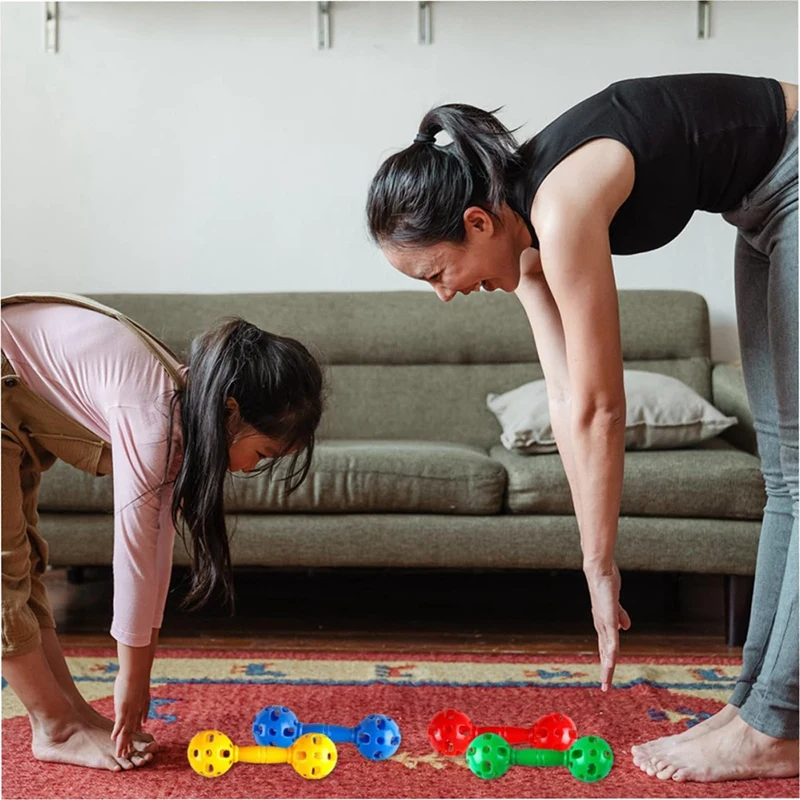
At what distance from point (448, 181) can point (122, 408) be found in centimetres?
Result: 54

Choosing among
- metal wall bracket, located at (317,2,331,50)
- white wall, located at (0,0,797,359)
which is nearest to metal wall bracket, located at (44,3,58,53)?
white wall, located at (0,0,797,359)

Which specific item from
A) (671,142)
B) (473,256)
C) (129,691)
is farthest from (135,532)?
(671,142)

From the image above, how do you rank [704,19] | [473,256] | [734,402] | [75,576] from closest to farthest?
[473,256]
[734,402]
[75,576]
[704,19]

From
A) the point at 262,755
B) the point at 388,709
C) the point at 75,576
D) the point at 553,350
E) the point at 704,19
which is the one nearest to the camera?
the point at 262,755

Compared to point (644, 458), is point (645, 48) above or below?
above

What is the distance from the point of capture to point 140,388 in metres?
1.43

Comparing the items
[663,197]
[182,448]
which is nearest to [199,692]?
[182,448]

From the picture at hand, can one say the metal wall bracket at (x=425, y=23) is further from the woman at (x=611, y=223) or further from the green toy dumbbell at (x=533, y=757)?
the green toy dumbbell at (x=533, y=757)

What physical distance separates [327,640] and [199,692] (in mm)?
456

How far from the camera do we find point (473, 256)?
1.33 m

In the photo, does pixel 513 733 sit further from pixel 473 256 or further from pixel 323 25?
pixel 323 25

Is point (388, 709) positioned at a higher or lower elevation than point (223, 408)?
lower

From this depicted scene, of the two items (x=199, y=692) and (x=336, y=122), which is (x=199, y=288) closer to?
(x=336, y=122)

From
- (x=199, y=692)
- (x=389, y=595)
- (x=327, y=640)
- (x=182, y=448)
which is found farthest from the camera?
(x=389, y=595)
